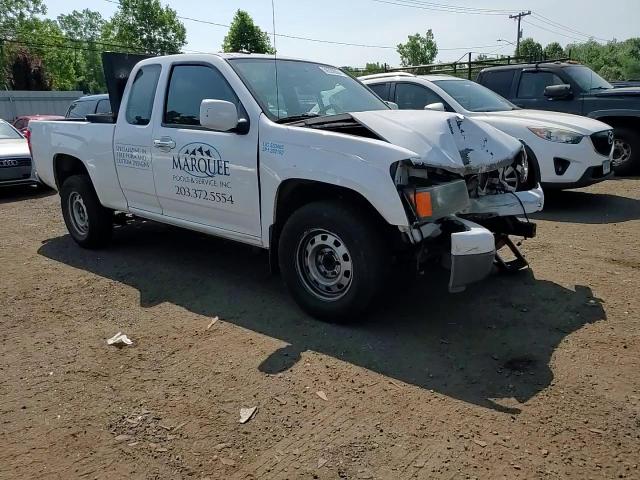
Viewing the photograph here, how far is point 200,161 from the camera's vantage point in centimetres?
462

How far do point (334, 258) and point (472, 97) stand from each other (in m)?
5.59

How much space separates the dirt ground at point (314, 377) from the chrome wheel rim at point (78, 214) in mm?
878

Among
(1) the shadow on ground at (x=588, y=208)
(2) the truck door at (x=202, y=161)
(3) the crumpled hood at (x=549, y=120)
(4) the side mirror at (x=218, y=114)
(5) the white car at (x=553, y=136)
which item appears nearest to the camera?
(4) the side mirror at (x=218, y=114)

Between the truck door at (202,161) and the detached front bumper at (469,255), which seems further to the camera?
the truck door at (202,161)

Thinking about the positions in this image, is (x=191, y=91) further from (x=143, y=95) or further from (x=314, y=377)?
(x=314, y=377)

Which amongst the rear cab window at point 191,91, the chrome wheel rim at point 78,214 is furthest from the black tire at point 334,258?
the chrome wheel rim at point 78,214

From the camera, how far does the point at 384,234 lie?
12.7 feet

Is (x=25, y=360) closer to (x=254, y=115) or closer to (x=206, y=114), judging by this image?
(x=206, y=114)

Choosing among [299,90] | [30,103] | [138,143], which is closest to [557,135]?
[299,90]

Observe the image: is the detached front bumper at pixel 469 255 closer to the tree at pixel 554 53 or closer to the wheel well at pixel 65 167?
the wheel well at pixel 65 167

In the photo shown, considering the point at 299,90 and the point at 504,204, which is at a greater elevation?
the point at 299,90

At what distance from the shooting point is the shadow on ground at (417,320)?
11.2 feet

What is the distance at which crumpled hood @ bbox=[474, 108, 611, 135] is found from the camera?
7.50m

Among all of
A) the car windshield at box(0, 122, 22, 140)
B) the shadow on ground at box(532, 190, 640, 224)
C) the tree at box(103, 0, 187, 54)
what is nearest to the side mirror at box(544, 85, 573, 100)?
the shadow on ground at box(532, 190, 640, 224)
